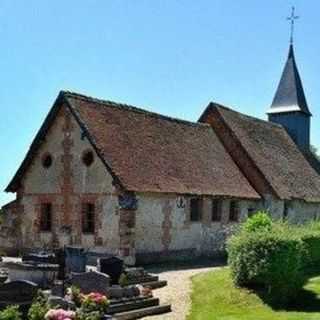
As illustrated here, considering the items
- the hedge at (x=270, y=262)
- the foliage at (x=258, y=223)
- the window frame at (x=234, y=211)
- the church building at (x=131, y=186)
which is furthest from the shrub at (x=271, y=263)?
the window frame at (x=234, y=211)

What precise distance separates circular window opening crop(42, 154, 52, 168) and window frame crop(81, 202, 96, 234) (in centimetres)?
309

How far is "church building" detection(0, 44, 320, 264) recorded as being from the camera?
28.0 metres

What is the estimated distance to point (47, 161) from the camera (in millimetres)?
30828

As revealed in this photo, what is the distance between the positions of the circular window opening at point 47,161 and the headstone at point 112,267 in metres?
11.3

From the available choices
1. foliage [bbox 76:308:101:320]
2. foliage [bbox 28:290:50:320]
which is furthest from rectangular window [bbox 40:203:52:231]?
foliage [bbox 76:308:101:320]

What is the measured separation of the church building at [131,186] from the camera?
28.0 m

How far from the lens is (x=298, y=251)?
20.0m

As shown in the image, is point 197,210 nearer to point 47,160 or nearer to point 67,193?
point 67,193

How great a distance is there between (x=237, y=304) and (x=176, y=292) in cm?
272

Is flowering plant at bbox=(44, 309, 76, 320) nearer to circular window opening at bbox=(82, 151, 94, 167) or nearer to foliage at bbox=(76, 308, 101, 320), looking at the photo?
foliage at bbox=(76, 308, 101, 320)

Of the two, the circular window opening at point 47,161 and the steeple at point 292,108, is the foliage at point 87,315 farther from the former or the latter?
the steeple at point 292,108

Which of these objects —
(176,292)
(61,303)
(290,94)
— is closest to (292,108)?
(290,94)

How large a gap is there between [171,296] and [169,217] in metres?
9.28

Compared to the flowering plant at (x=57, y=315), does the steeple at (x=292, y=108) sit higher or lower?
higher
